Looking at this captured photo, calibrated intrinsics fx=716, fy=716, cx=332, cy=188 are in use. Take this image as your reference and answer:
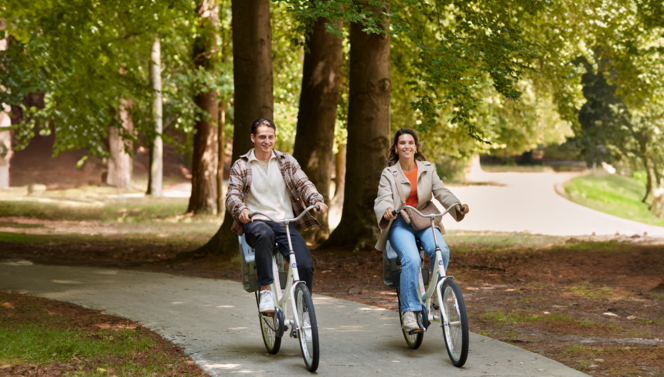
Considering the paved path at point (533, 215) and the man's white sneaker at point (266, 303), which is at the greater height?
the man's white sneaker at point (266, 303)

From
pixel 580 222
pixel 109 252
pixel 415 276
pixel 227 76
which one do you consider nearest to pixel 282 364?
pixel 415 276

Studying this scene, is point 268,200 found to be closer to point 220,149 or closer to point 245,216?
point 245,216

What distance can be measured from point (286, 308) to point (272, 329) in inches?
9.5

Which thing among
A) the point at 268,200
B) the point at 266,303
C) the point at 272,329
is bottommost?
the point at 272,329

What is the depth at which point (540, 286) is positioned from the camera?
32.7 feet

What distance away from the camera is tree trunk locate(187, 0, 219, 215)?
23203 millimetres

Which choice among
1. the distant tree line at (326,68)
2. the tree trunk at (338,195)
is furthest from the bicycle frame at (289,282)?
the tree trunk at (338,195)

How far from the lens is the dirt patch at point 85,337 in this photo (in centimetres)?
526

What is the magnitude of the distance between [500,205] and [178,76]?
56.8 feet

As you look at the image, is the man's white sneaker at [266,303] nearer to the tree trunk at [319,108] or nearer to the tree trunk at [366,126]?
the tree trunk at [366,126]

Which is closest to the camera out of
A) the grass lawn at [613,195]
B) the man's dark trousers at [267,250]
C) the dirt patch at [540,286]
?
the man's dark trousers at [267,250]

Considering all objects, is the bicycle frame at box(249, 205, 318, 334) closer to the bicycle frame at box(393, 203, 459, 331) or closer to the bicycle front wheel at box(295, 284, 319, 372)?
the bicycle front wheel at box(295, 284, 319, 372)

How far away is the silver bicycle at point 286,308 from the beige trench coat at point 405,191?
79 centimetres

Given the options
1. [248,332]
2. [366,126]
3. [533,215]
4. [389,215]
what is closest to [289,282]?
[389,215]
